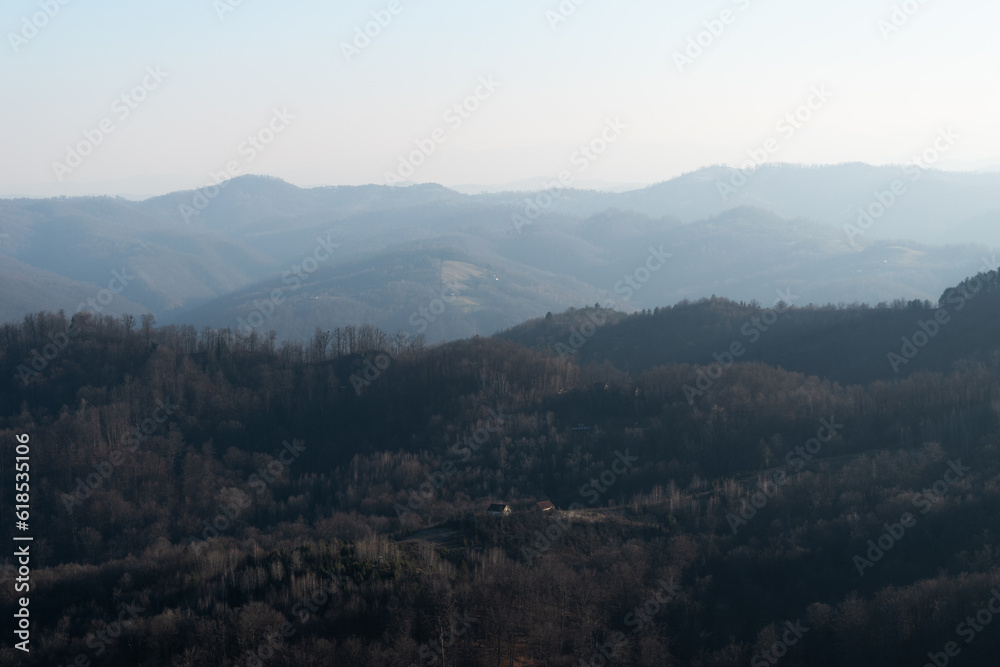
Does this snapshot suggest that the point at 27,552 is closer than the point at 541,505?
No

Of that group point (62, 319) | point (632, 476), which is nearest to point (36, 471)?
point (62, 319)

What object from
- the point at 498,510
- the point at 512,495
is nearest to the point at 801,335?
the point at 512,495

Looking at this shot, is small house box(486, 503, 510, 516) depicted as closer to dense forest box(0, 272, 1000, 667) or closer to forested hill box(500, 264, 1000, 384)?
dense forest box(0, 272, 1000, 667)

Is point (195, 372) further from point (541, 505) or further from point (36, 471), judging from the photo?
point (541, 505)

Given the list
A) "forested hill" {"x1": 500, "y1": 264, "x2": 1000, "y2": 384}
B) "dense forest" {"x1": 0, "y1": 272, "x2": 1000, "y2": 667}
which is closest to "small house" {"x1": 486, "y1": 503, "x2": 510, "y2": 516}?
"dense forest" {"x1": 0, "y1": 272, "x2": 1000, "y2": 667}

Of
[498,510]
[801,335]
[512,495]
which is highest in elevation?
[801,335]

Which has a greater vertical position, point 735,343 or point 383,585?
A: point 735,343

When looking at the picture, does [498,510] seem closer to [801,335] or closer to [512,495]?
[512,495]
